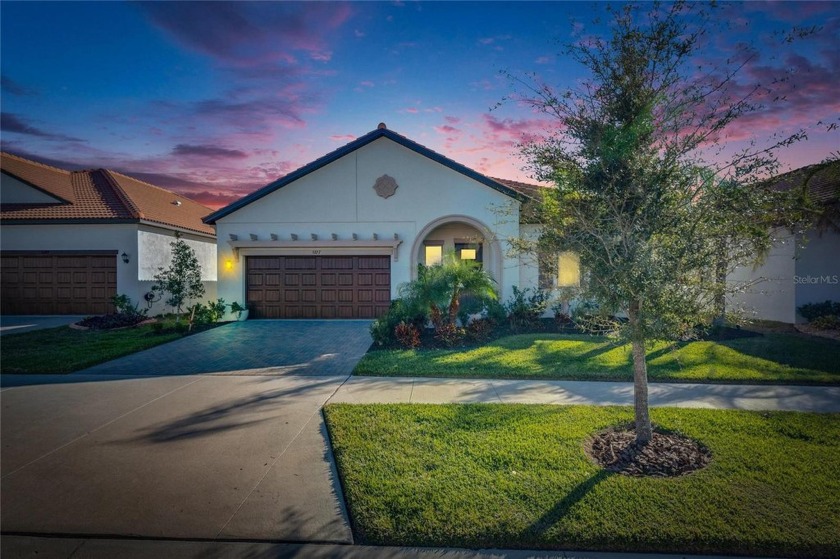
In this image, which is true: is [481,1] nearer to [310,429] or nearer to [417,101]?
[417,101]

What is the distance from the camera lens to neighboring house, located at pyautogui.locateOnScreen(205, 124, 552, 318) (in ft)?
49.2

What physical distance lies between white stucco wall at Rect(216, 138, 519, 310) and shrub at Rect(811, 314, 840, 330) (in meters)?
9.29

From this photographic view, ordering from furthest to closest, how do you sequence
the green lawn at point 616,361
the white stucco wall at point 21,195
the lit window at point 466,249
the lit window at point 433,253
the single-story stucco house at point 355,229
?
the white stucco wall at point 21,195 < the lit window at point 433,253 < the lit window at point 466,249 < the single-story stucco house at point 355,229 < the green lawn at point 616,361

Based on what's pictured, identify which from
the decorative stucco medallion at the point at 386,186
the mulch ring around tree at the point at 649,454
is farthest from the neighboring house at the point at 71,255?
the mulch ring around tree at the point at 649,454

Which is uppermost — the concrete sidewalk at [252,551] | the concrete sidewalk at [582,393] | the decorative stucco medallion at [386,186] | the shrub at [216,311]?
the decorative stucco medallion at [386,186]

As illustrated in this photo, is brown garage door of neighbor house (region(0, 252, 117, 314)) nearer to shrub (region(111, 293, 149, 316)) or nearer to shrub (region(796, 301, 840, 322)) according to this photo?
shrub (region(111, 293, 149, 316))

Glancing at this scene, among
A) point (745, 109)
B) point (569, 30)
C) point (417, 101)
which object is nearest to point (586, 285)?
point (745, 109)

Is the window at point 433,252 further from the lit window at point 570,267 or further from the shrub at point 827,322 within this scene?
the shrub at point 827,322

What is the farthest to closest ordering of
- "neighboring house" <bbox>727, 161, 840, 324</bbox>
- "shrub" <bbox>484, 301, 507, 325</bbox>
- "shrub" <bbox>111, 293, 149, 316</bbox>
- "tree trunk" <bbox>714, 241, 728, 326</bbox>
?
"shrub" <bbox>111, 293, 149, 316</bbox> → "shrub" <bbox>484, 301, 507, 325</bbox> → "neighboring house" <bbox>727, 161, 840, 324</bbox> → "tree trunk" <bbox>714, 241, 728, 326</bbox>

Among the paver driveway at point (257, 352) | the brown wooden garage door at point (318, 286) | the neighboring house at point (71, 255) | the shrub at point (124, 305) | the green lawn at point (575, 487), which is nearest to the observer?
the green lawn at point (575, 487)

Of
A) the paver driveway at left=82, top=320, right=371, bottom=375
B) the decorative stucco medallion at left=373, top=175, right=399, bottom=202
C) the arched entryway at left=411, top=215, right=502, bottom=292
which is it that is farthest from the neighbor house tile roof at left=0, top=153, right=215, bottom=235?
the arched entryway at left=411, top=215, right=502, bottom=292

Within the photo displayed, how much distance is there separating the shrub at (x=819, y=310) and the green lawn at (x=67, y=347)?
2021 centimetres

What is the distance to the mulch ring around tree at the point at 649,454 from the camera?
4.16 meters

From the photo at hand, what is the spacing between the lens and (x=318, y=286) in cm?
1574
